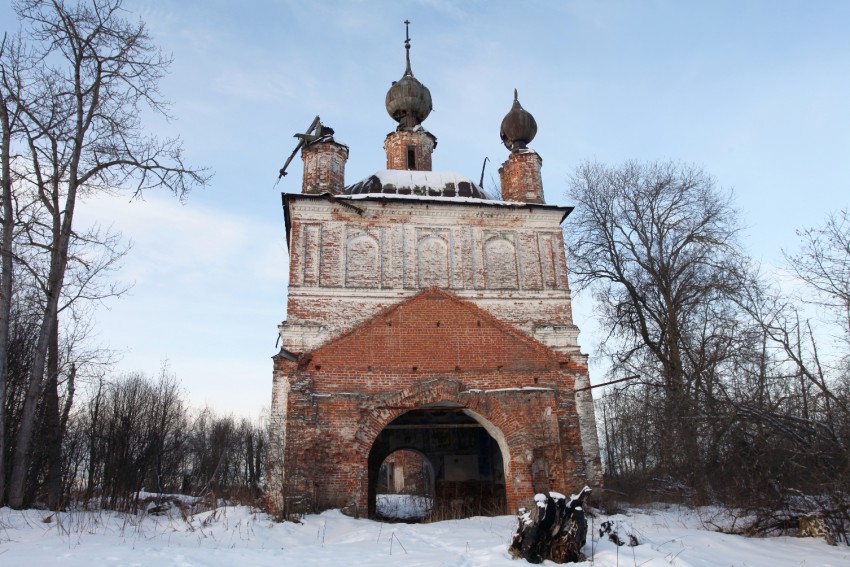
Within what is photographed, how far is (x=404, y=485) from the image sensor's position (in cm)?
2956

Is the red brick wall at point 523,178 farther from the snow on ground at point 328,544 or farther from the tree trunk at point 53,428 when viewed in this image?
the tree trunk at point 53,428

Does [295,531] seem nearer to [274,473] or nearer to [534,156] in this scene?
[274,473]

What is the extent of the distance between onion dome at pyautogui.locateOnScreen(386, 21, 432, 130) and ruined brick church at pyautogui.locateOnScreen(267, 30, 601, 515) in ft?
15.8

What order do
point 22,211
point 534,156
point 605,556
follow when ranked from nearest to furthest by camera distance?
point 605,556
point 22,211
point 534,156

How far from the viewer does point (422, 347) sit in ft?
41.3

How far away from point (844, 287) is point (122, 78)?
43.8ft

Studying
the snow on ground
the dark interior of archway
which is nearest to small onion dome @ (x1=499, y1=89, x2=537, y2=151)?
the dark interior of archway

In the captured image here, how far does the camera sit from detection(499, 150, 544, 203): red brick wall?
14.9 m

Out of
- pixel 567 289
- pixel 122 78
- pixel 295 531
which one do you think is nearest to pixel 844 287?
pixel 567 289

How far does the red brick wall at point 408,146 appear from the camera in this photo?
19.1 metres

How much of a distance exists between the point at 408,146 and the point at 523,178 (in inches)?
216

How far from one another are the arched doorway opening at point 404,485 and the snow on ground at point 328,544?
11043mm

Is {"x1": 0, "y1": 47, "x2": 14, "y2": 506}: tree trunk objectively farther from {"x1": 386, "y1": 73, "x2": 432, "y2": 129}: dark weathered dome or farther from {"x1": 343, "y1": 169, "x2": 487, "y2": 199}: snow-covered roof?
{"x1": 386, "y1": 73, "x2": 432, "y2": 129}: dark weathered dome

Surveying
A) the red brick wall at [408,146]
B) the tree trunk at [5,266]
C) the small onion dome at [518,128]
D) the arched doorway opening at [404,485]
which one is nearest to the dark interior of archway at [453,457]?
the arched doorway opening at [404,485]
